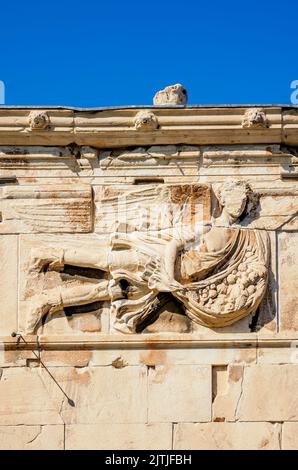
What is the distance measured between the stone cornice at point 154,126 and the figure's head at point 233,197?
15.6 inches

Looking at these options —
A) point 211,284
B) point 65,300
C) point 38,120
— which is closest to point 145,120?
point 38,120

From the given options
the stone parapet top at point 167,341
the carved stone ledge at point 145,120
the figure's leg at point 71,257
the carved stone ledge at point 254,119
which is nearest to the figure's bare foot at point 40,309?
the stone parapet top at point 167,341

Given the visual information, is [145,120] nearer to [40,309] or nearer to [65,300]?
[65,300]

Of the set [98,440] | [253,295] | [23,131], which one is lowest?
[98,440]

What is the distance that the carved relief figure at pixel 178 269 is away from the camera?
9.73m

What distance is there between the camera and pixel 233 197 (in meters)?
9.90

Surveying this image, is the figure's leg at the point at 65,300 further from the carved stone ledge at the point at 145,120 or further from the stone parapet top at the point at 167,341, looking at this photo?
the carved stone ledge at the point at 145,120

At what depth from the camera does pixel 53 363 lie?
32.1 feet

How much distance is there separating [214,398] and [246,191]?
184cm

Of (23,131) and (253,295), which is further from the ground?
(23,131)

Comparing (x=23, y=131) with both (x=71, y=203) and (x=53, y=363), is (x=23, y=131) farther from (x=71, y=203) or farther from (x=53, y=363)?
(x=53, y=363)

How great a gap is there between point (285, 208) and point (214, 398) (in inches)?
70.8

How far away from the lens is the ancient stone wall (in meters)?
9.70

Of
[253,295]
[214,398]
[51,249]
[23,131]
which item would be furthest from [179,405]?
[23,131]
